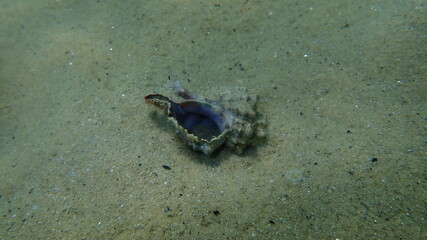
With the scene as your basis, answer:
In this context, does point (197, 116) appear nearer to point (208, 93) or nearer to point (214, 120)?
point (214, 120)

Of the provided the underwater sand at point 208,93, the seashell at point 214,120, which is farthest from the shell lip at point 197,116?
the underwater sand at point 208,93

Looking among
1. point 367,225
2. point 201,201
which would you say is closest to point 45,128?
point 201,201

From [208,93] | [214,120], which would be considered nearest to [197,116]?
[214,120]

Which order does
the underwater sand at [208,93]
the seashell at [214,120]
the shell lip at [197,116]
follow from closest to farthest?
the underwater sand at [208,93], the seashell at [214,120], the shell lip at [197,116]

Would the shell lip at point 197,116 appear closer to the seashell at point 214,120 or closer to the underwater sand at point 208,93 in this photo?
the seashell at point 214,120

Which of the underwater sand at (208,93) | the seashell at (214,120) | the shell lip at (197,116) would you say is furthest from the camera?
the shell lip at (197,116)

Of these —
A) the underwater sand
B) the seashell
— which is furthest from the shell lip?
the underwater sand
